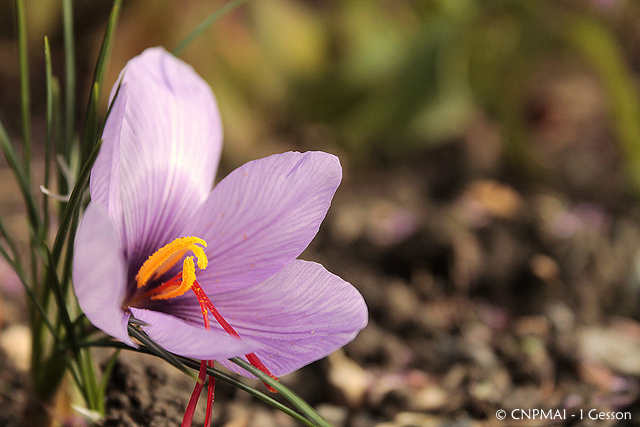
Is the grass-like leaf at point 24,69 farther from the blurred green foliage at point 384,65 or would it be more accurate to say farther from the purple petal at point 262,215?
the blurred green foliage at point 384,65

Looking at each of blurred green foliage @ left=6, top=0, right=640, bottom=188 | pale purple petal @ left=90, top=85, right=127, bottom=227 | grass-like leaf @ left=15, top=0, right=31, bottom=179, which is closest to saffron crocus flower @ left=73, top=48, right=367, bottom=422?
pale purple petal @ left=90, top=85, right=127, bottom=227

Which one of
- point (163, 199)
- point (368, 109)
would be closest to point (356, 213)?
point (368, 109)

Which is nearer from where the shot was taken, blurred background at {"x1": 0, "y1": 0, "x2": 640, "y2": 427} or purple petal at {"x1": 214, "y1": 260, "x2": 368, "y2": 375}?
purple petal at {"x1": 214, "y1": 260, "x2": 368, "y2": 375}

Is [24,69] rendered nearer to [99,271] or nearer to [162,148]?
[162,148]

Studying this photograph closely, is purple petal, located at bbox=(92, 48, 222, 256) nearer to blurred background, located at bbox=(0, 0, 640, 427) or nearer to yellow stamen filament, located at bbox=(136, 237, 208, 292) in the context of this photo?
yellow stamen filament, located at bbox=(136, 237, 208, 292)

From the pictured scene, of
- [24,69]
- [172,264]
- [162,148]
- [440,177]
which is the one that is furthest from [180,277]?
[440,177]
